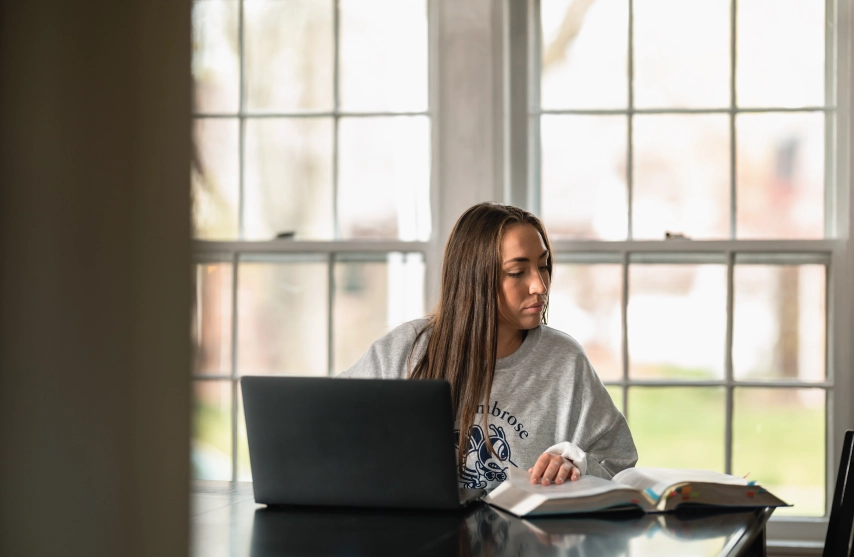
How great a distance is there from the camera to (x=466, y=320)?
233 centimetres

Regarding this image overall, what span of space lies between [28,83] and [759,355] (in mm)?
2976

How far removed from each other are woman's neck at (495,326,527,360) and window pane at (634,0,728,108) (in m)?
1.10

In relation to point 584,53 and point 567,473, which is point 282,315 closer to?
point 584,53

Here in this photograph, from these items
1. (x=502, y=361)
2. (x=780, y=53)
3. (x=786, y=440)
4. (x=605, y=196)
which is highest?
(x=780, y=53)

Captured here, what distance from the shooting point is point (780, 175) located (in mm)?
2982

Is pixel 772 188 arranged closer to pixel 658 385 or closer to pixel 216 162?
pixel 658 385

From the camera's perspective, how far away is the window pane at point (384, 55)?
3133 mm

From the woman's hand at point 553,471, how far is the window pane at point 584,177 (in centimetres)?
137

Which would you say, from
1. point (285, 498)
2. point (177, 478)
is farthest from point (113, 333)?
point (285, 498)

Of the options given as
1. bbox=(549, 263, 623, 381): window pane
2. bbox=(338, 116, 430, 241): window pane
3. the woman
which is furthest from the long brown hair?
bbox=(338, 116, 430, 241): window pane

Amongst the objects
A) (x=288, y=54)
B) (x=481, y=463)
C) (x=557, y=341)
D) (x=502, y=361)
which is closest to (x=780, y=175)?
(x=557, y=341)

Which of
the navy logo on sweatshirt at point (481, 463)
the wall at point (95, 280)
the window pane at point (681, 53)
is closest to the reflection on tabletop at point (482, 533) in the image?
the navy logo on sweatshirt at point (481, 463)

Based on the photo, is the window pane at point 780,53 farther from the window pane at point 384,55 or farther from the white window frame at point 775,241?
the window pane at point 384,55

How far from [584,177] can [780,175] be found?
26.4 inches
